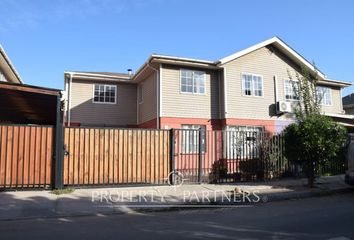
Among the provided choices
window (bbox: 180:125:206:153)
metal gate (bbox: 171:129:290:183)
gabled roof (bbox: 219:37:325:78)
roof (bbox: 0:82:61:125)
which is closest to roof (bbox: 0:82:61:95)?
roof (bbox: 0:82:61:125)

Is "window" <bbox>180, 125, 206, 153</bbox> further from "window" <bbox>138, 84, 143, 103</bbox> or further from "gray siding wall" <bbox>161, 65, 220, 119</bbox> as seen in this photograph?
"window" <bbox>138, 84, 143, 103</bbox>

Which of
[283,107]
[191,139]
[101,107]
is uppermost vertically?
[101,107]

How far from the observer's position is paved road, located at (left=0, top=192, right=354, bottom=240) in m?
6.39

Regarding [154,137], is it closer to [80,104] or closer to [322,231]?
[322,231]

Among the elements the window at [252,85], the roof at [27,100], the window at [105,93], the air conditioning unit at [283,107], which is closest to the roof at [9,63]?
the roof at [27,100]

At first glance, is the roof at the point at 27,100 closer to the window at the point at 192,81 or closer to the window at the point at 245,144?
the window at the point at 192,81

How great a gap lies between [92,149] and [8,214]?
4062 millimetres

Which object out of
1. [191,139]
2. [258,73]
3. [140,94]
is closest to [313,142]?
[191,139]

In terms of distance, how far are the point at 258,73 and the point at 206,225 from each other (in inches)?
569

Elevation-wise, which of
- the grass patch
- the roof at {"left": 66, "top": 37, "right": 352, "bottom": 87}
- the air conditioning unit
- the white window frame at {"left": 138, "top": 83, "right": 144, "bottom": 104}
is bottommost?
the grass patch

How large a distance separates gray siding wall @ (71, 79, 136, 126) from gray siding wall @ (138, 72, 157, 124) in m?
1.01

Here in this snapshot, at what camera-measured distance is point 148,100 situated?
2031 centimetres

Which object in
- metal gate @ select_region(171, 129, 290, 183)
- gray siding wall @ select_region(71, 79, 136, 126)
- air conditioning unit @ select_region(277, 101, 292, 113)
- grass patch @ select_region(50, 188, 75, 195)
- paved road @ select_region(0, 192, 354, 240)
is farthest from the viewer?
gray siding wall @ select_region(71, 79, 136, 126)

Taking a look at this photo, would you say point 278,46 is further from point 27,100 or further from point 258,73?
point 27,100
